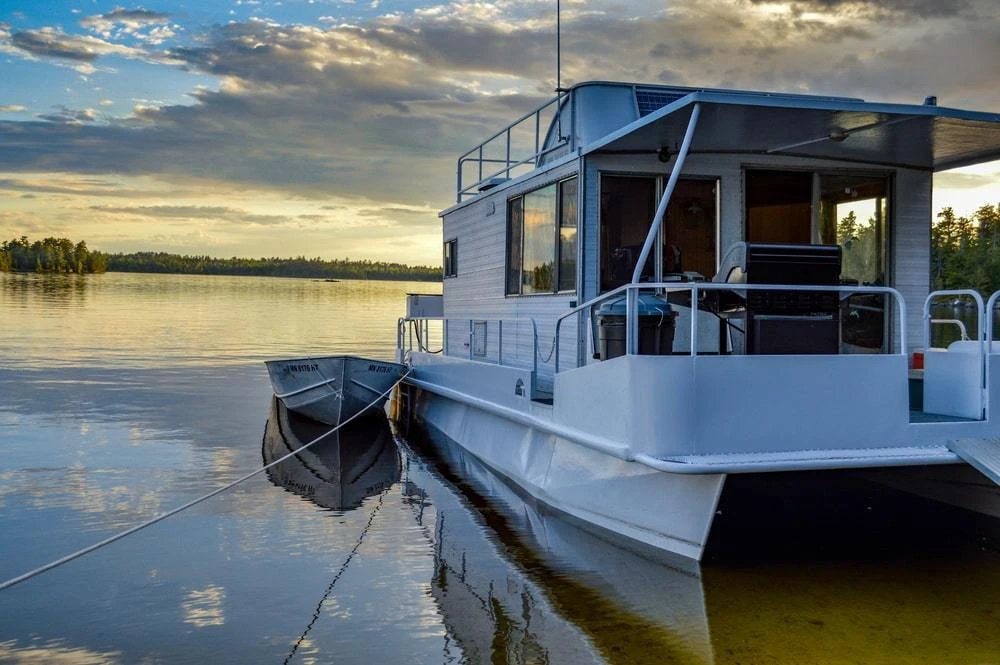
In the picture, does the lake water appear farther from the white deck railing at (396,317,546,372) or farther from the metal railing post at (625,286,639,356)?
the metal railing post at (625,286,639,356)

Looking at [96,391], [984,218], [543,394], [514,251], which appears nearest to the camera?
[543,394]

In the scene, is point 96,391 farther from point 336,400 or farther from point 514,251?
point 514,251

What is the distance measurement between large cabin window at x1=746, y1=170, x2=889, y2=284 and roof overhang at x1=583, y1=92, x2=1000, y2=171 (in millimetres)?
296

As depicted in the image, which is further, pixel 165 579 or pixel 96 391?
pixel 96 391

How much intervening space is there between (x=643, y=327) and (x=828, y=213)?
3.25 metres

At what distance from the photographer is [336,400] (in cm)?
1479

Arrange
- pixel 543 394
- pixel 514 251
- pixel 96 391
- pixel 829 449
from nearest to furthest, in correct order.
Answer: pixel 829 449
pixel 543 394
pixel 514 251
pixel 96 391

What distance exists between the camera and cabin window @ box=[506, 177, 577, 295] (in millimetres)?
9523

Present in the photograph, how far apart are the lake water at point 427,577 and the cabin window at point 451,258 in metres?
3.03

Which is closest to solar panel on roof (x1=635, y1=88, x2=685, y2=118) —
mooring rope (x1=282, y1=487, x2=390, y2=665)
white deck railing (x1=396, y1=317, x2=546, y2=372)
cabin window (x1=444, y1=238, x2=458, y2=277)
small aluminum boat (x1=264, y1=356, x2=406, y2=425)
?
white deck railing (x1=396, y1=317, x2=546, y2=372)

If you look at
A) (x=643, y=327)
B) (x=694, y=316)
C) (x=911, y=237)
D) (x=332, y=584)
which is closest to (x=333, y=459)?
(x=332, y=584)

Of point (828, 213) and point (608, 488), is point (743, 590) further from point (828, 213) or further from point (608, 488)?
point (828, 213)

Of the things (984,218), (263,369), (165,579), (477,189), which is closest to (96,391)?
(263,369)

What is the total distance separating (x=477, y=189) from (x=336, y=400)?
391cm
